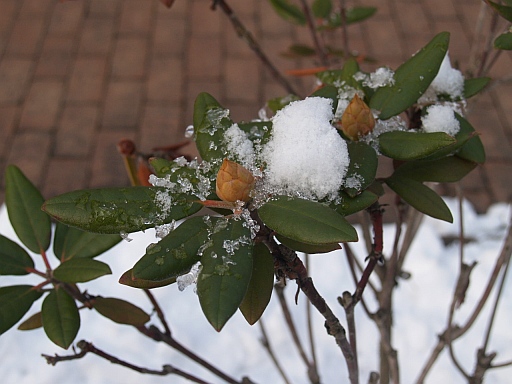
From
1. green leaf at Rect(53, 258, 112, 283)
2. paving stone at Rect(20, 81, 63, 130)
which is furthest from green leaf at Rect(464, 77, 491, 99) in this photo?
paving stone at Rect(20, 81, 63, 130)

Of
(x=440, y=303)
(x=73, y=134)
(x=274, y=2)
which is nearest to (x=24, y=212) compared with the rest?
(x=274, y=2)

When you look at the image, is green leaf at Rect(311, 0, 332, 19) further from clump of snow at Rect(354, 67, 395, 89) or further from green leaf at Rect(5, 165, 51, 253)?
green leaf at Rect(5, 165, 51, 253)

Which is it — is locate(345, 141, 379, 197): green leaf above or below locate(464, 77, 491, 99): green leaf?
below

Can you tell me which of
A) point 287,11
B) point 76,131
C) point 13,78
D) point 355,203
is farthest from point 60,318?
point 13,78

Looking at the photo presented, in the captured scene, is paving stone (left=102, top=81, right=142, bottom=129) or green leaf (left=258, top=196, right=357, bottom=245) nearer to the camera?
green leaf (left=258, top=196, right=357, bottom=245)

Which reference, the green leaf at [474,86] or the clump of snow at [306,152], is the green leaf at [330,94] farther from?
the green leaf at [474,86]

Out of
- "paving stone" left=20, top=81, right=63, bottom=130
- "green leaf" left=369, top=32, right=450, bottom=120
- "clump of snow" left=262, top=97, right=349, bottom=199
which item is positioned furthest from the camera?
"paving stone" left=20, top=81, right=63, bottom=130

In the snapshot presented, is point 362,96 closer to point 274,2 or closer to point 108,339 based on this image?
point 274,2

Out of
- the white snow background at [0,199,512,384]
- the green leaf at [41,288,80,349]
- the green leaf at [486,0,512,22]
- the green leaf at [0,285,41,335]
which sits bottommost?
the white snow background at [0,199,512,384]
